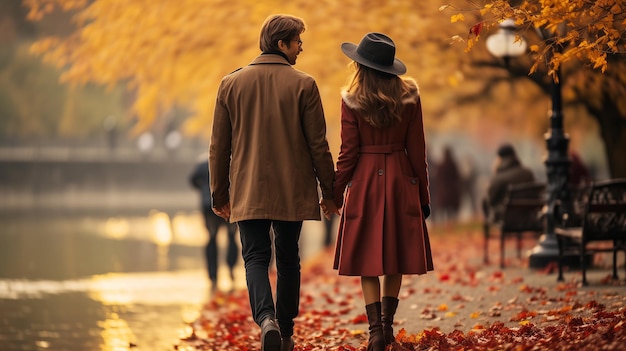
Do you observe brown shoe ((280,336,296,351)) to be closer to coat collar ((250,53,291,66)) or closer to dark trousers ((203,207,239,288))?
coat collar ((250,53,291,66))

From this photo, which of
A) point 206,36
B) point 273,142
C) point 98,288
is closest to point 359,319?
point 273,142

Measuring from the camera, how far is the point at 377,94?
23.9ft

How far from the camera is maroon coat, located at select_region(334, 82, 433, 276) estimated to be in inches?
289

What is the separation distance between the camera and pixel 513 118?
2958 centimetres

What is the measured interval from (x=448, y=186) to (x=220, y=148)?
23.2 meters

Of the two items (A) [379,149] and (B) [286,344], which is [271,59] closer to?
(A) [379,149]

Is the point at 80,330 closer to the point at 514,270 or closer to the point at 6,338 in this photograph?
the point at 6,338

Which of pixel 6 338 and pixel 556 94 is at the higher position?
pixel 556 94

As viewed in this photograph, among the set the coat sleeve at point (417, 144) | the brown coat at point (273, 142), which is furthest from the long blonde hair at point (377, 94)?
the brown coat at point (273, 142)

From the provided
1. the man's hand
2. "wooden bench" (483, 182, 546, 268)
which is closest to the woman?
the man's hand

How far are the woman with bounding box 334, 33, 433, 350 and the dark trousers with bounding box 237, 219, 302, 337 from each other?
316mm

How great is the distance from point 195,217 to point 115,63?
23.4m

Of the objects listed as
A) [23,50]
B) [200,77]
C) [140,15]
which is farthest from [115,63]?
[23,50]

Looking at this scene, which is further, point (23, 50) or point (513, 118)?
point (23, 50)
